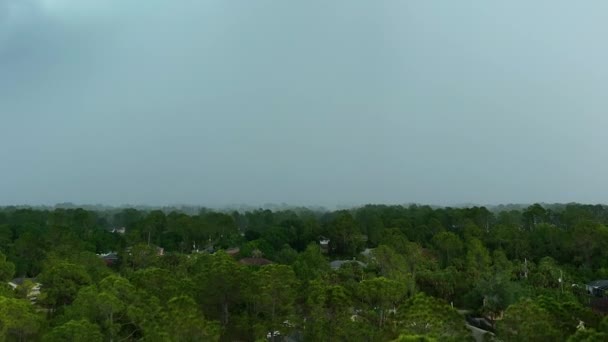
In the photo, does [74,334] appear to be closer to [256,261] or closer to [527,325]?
[527,325]

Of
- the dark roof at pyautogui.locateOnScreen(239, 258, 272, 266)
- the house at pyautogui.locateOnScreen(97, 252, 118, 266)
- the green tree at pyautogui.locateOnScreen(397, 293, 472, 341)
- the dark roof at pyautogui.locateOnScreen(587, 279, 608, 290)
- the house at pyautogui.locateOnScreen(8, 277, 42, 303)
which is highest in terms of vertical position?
the green tree at pyautogui.locateOnScreen(397, 293, 472, 341)

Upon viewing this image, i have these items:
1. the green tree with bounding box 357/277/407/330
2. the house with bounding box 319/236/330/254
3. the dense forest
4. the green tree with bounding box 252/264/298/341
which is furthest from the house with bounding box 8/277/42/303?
the house with bounding box 319/236/330/254

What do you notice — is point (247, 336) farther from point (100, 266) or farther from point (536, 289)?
point (536, 289)

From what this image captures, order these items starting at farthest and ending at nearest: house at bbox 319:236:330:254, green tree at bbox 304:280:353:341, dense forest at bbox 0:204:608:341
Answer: house at bbox 319:236:330:254 → green tree at bbox 304:280:353:341 → dense forest at bbox 0:204:608:341

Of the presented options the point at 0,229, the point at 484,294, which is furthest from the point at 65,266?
the point at 0,229

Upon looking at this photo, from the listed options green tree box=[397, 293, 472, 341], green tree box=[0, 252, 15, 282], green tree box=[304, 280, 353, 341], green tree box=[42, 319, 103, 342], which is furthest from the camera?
green tree box=[0, 252, 15, 282]

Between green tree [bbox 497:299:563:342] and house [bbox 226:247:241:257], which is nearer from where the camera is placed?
green tree [bbox 497:299:563:342]

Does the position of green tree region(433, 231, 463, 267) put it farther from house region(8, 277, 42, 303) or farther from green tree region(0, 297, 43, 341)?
green tree region(0, 297, 43, 341)

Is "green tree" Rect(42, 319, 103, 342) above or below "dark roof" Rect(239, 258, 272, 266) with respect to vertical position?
above

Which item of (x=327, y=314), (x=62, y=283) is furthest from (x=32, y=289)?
(x=327, y=314)
